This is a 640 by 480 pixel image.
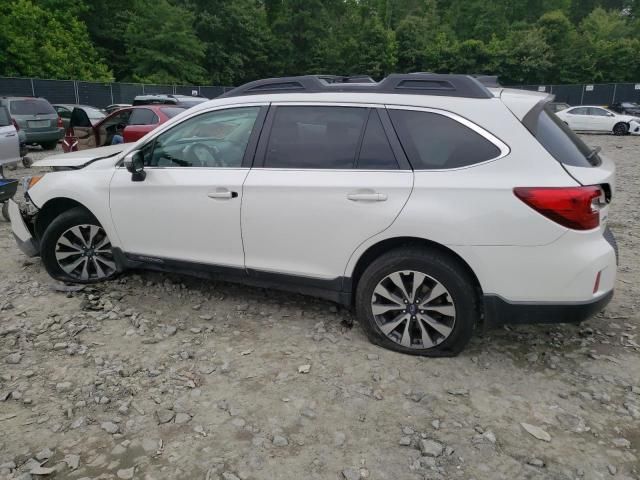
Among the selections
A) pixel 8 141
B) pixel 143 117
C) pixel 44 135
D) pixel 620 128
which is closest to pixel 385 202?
pixel 143 117

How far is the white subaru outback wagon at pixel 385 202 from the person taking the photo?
2971 millimetres

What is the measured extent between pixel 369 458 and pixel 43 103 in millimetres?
16334

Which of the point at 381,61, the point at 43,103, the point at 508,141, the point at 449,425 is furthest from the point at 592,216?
the point at 381,61

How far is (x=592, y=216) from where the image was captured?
2900 mm

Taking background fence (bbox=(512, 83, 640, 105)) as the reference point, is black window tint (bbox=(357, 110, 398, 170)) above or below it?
below

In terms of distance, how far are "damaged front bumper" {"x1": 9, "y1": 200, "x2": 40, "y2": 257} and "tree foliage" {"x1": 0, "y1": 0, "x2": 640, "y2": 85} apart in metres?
32.4

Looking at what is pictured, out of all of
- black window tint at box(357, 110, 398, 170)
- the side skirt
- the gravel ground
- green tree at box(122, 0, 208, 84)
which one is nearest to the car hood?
the side skirt

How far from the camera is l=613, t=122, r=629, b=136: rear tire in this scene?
74.0 feet

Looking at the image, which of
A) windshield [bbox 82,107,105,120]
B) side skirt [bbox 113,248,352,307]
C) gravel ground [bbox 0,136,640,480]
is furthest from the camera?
windshield [bbox 82,107,105,120]

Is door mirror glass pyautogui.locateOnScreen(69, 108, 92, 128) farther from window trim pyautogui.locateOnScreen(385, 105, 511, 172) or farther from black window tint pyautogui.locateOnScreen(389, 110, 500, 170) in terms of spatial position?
window trim pyautogui.locateOnScreen(385, 105, 511, 172)

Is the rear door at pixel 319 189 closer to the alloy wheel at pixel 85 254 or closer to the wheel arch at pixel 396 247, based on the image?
the wheel arch at pixel 396 247

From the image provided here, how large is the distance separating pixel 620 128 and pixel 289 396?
80.9 feet

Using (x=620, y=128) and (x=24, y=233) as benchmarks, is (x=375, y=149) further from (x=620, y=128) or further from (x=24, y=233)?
(x=620, y=128)

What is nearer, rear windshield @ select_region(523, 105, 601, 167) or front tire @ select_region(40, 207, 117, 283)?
rear windshield @ select_region(523, 105, 601, 167)
